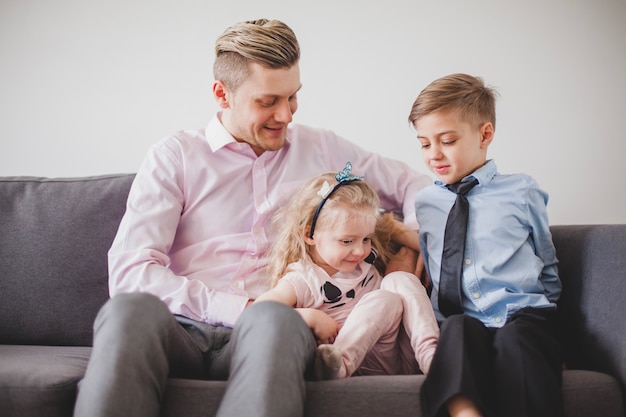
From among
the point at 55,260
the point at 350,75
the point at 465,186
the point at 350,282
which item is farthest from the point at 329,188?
the point at 55,260

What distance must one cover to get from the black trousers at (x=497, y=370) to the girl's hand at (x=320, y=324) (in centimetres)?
28

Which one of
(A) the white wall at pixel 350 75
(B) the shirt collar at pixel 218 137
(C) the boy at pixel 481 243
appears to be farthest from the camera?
(A) the white wall at pixel 350 75

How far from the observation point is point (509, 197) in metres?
1.61

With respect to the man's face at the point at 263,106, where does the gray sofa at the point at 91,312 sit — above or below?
below

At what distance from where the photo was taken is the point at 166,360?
127 centimetres

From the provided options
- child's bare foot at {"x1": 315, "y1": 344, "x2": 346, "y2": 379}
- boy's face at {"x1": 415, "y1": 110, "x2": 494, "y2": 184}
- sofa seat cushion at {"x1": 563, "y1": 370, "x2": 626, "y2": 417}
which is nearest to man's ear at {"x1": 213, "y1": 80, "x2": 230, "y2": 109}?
boy's face at {"x1": 415, "y1": 110, "x2": 494, "y2": 184}

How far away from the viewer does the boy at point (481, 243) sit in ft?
4.46

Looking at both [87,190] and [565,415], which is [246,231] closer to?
[87,190]

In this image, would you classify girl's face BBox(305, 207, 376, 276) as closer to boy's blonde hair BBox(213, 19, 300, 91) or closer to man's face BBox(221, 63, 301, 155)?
man's face BBox(221, 63, 301, 155)

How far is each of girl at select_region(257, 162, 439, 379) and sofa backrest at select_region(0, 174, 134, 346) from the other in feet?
1.89

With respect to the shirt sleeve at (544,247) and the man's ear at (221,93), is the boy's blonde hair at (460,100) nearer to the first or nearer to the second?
the shirt sleeve at (544,247)

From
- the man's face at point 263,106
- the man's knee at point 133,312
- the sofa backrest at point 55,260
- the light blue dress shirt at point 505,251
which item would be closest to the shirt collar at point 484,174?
the light blue dress shirt at point 505,251

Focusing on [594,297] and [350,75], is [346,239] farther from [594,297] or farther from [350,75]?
[350,75]

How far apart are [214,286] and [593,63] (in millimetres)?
1585
